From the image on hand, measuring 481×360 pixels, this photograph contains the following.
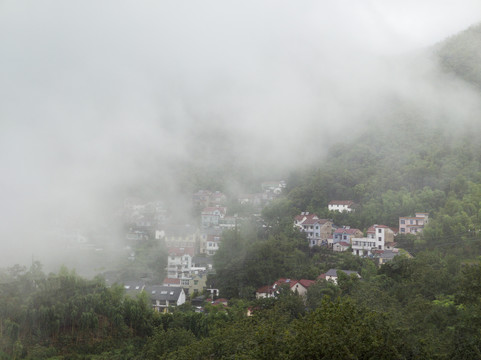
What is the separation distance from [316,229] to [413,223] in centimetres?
426

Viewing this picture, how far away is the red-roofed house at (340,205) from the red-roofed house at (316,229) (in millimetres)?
1533

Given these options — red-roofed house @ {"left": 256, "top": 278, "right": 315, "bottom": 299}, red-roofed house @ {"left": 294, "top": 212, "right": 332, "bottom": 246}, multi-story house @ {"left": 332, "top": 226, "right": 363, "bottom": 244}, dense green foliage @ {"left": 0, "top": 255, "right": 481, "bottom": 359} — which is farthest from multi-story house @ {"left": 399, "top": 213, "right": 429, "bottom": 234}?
red-roofed house @ {"left": 256, "top": 278, "right": 315, "bottom": 299}

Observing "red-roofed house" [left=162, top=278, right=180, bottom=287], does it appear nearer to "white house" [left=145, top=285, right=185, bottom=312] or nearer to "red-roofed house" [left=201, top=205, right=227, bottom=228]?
"white house" [left=145, top=285, right=185, bottom=312]

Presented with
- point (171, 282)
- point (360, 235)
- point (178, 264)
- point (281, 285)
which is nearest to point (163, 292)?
point (171, 282)

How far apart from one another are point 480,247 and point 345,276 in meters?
5.10

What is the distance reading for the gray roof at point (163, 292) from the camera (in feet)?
54.3

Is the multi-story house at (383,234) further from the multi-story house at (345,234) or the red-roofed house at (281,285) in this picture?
the red-roofed house at (281,285)

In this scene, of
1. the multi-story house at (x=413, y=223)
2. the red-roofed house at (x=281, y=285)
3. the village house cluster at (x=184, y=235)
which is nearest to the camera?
the red-roofed house at (x=281, y=285)

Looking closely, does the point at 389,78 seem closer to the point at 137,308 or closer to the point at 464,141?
the point at 464,141

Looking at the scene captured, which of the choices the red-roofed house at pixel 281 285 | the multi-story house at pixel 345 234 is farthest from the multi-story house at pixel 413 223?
the red-roofed house at pixel 281 285

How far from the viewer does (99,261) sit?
20422 mm

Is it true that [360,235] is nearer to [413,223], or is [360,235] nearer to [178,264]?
[413,223]

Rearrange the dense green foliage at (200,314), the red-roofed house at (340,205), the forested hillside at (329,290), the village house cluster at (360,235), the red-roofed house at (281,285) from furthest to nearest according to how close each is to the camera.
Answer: the red-roofed house at (340,205), the village house cluster at (360,235), the red-roofed house at (281,285), the dense green foliage at (200,314), the forested hillside at (329,290)

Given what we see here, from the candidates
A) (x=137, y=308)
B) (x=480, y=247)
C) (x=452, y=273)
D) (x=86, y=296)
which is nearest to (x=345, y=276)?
(x=452, y=273)
